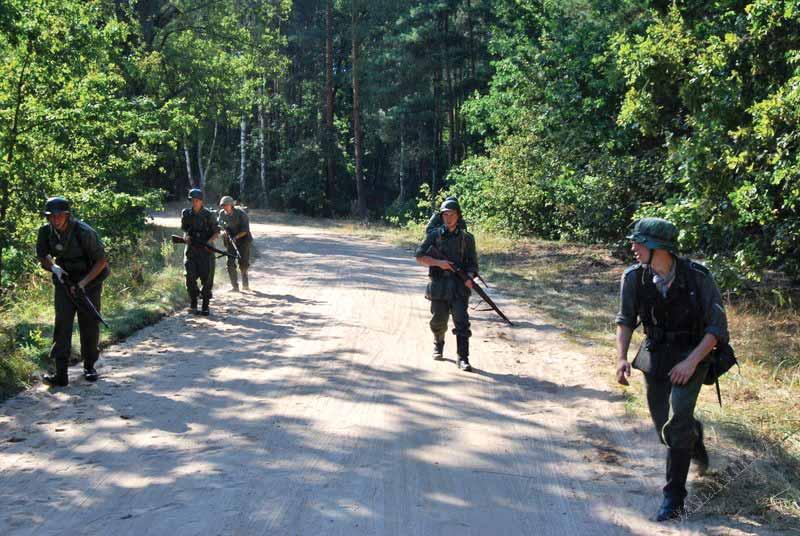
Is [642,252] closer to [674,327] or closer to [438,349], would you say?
Result: [674,327]

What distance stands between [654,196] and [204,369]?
35.0ft

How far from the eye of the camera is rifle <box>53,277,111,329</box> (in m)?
8.18

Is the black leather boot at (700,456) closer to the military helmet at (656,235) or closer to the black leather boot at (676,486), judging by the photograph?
the black leather boot at (676,486)

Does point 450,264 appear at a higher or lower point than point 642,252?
lower

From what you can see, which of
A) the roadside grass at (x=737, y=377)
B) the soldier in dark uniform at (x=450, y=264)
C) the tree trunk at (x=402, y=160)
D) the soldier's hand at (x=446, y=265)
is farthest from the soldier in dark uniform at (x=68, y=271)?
the tree trunk at (x=402, y=160)

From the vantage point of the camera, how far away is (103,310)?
1198 centimetres

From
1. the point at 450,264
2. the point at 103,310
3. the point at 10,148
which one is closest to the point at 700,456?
the point at 450,264

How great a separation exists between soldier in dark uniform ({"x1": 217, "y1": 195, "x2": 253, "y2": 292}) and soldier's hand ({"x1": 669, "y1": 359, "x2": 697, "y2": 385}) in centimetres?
1175

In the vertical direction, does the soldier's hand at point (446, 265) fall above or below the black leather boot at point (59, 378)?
above

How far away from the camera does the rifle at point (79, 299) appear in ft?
26.8

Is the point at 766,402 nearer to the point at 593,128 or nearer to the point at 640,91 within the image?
the point at 640,91

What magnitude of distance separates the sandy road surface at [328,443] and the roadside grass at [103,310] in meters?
0.32

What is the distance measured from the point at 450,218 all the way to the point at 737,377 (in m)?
3.47

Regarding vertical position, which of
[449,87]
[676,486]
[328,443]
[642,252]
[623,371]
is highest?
[449,87]
